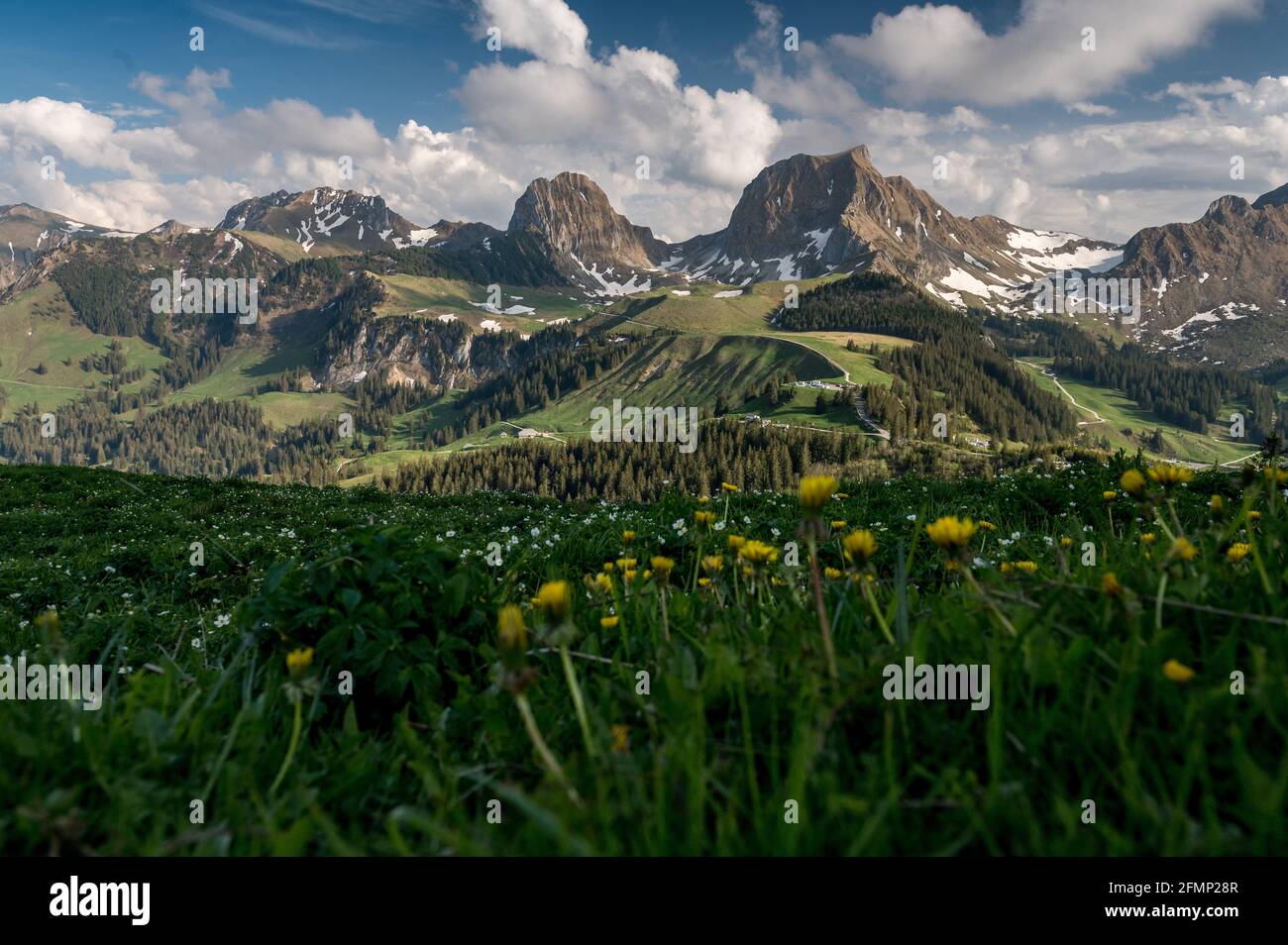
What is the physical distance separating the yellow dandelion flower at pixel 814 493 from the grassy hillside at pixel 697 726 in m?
0.26

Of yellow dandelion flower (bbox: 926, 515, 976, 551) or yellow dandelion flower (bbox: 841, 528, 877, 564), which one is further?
yellow dandelion flower (bbox: 841, 528, 877, 564)

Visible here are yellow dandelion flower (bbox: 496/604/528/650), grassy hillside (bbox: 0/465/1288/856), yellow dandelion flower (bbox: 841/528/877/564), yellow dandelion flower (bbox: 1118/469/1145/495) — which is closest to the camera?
grassy hillside (bbox: 0/465/1288/856)

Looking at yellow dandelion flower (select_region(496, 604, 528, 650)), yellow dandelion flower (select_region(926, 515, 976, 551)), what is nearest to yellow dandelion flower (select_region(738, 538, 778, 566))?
yellow dandelion flower (select_region(926, 515, 976, 551))

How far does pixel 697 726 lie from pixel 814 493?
0.93 metres

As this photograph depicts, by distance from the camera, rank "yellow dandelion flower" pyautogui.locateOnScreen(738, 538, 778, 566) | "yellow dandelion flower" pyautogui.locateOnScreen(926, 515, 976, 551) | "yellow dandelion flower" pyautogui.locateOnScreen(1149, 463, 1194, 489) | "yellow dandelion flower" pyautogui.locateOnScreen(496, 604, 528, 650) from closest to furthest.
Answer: "yellow dandelion flower" pyautogui.locateOnScreen(496, 604, 528, 650), "yellow dandelion flower" pyautogui.locateOnScreen(926, 515, 976, 551), "yellow dandelion flower" pyautogui.locateOnScreen(1149, 463, 1194, 489), "yellow dandelion flower" pyautogui.locateOnScreen(738, 538, 778, 566)

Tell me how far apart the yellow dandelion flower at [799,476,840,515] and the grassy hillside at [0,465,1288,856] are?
0.26m

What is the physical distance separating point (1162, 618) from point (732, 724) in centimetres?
154

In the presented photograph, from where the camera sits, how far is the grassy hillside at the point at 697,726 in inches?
56.8

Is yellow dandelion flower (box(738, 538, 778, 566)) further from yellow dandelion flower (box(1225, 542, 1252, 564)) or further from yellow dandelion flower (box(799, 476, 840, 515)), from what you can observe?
yellow dandelion flower (box(1225, 542, 1252, 564))

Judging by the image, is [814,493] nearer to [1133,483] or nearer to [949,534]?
[949,534]

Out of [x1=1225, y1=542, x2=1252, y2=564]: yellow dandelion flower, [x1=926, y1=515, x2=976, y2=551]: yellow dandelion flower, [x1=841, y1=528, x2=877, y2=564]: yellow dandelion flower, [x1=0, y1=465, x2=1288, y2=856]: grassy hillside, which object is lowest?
[x1=0, y1=465, x2=1288, y2=856]: grassy hillside

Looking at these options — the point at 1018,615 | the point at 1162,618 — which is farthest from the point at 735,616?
the point at 1162,618

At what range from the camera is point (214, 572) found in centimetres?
1146

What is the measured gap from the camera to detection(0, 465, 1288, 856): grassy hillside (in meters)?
1.44
